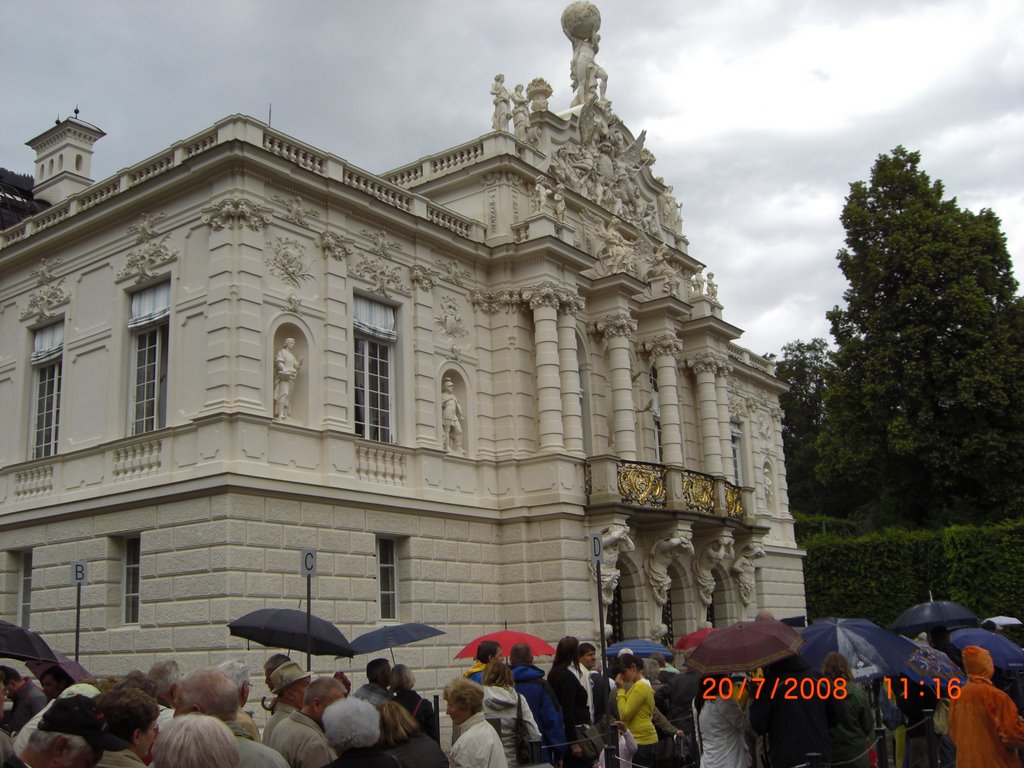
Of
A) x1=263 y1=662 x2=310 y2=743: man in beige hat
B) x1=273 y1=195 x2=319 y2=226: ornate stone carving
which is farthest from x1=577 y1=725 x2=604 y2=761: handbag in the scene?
x1=273 y1=195 x2=319 y2=226: ornate stone carving

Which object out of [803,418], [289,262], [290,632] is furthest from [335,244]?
[803,418]

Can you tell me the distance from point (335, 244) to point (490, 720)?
13258 millimetres

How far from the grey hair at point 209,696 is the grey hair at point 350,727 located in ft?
2.29

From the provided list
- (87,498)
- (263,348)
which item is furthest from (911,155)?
(87,498)

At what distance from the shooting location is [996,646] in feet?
42.9

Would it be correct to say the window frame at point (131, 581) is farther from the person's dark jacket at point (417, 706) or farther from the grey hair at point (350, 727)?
the grey hair at point (350, 727)

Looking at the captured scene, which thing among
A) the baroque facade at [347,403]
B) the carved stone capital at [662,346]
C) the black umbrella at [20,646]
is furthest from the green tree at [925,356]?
the black umbrella at [20,646]

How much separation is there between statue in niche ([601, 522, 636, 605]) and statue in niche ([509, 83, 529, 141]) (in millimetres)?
10416

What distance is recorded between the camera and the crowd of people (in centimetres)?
470

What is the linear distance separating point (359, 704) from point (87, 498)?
1519 centimetres

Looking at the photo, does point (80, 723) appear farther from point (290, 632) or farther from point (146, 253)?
point (146, 253)

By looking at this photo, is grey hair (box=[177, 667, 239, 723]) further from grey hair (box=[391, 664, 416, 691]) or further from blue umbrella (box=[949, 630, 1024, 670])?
blue umbrella (box=[949, 630, 1024, 670])

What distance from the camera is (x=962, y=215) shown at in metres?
33.8

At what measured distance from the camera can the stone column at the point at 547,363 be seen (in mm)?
22828
